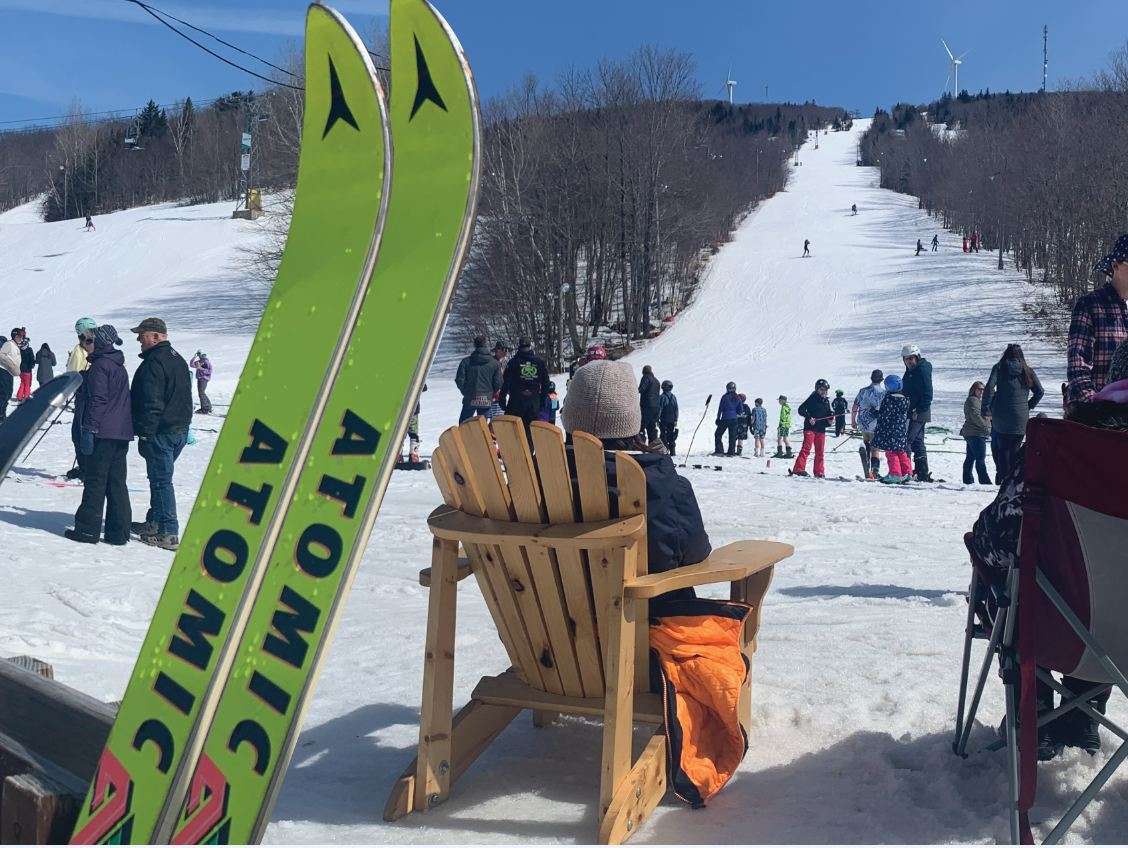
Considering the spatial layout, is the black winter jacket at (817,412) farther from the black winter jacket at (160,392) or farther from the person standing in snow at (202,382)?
the person standing in snow at (202,382)

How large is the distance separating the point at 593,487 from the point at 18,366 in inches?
571

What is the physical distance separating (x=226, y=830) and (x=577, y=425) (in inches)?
55.6

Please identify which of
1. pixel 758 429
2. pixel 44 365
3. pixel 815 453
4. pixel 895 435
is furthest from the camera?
pixel 44 365

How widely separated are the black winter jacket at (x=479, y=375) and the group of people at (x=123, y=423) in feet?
17.2

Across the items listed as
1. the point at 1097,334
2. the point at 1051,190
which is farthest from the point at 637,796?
the point at 1051,190

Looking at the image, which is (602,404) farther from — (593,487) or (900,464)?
(900,464)

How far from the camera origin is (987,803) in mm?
2852

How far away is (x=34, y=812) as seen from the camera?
2.19 metres

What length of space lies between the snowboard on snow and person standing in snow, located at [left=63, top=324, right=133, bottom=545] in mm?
3911

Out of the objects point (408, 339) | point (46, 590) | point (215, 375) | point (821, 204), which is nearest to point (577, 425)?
point (408, 339)

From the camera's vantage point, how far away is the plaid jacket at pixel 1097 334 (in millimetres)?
4020

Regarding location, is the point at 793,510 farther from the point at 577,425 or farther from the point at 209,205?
the point at 209,205

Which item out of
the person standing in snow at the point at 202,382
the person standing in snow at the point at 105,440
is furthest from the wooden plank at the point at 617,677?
the person standing in snow at the point at 202,382

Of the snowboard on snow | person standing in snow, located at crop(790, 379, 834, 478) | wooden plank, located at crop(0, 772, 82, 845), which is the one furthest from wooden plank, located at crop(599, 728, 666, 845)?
person standing in snow, located at crop(790, 379, 834, 478)
